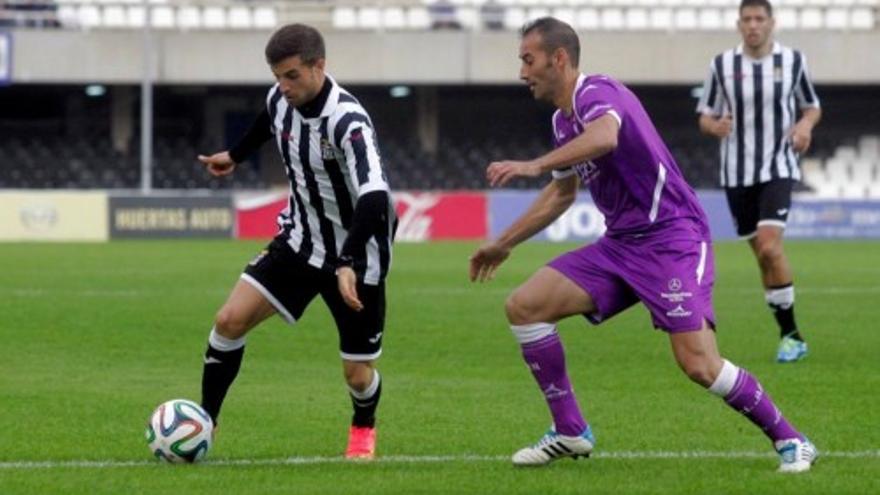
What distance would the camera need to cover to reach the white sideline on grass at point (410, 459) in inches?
351

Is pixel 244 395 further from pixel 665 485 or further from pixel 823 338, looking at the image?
pixel 823 338

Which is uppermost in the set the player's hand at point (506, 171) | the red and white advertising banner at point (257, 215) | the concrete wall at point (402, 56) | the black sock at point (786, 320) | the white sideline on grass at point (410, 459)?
the player's hand at point (506, 171)

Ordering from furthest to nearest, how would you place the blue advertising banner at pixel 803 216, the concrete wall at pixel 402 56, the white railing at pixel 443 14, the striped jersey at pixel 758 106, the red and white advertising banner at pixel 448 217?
1. the white railing at pixel 443 14
2. the concrete wall at pixel 402 56
3. the red and white advertising banner at pixel 448 217
4. the blue advertising banner at pixel 803 216
5. the striped jersey at pixel 758 106

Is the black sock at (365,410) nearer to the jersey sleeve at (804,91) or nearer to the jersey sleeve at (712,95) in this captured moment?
the jersey sleeve at (712,95)

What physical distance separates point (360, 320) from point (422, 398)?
276 centimetres

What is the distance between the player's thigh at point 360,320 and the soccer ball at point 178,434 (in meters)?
0.77

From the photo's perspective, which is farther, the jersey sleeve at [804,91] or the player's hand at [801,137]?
the jersey sleeve at [804,91]

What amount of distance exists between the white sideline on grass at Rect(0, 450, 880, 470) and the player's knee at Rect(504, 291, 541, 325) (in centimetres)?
76

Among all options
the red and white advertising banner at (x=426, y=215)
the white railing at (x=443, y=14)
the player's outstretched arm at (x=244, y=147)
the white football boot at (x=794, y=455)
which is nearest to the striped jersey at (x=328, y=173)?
the player's outstretched arm at (x=244, y=147)

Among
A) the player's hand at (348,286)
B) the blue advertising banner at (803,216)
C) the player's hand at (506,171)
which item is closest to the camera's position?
the player's hand at (506,171)

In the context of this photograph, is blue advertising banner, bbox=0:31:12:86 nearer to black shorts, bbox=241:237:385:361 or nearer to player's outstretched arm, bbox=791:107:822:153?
player's outstretched arm, bbox=791:107:822:153

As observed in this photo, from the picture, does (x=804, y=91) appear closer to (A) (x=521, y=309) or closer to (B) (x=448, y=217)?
(A) (x=521, y=309)

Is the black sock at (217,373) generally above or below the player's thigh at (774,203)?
above

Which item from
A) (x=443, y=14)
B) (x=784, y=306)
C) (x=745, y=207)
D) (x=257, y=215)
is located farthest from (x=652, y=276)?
(x=443, y=14)
